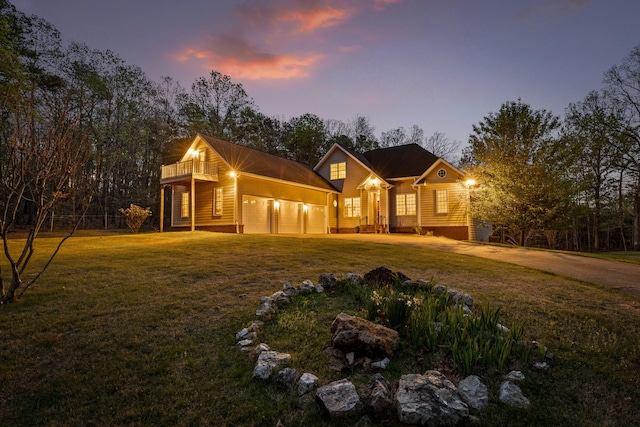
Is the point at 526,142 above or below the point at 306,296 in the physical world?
above

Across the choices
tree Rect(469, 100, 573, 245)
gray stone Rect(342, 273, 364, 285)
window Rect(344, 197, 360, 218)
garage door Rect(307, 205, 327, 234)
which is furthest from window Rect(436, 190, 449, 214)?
gray stone Rect(342, 273, 364, 285)

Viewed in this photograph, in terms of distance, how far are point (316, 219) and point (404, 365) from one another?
71.9ft

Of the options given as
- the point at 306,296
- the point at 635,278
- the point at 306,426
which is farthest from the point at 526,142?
the point at 306,426

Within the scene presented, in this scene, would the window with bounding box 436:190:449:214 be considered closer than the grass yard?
No

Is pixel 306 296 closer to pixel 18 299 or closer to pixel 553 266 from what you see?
pixel 18 299

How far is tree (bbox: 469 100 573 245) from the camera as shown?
18656 millimetres

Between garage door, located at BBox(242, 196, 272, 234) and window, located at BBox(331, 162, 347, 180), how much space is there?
8020 mm

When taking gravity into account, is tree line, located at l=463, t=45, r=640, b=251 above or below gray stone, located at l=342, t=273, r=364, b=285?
above

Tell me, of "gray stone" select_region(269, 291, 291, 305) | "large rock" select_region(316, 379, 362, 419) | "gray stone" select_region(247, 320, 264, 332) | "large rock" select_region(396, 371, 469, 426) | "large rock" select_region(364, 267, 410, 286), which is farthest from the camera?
"large rock" select_region(364, 267, 410, 286)

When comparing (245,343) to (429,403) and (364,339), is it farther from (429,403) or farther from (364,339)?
(429,403)

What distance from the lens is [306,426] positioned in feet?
8.82

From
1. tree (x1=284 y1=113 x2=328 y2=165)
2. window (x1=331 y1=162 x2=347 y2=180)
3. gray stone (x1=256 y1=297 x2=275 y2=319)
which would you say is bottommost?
gray stone (x1=256 y1=297 x2=275 y2=319)

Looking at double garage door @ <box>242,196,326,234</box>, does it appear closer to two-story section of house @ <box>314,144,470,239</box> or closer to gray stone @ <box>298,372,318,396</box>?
two-story section of house @ <box>314,144,470,239</box>

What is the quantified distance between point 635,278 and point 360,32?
1121cm
